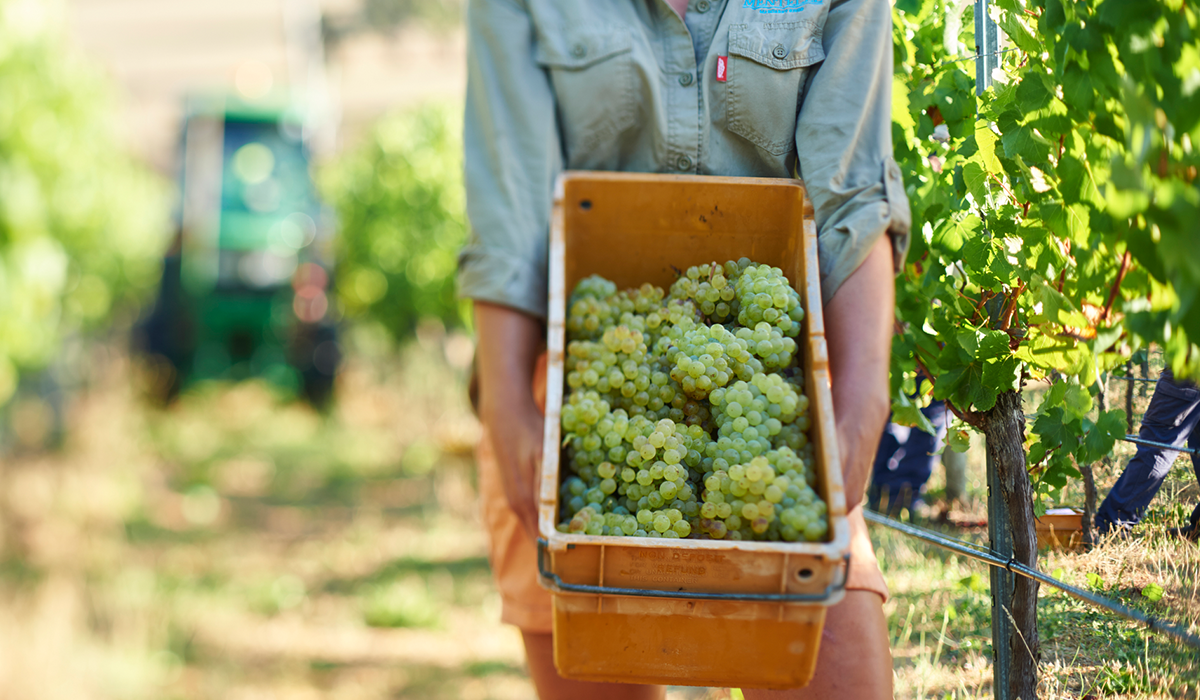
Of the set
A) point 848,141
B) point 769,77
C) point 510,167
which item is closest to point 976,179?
point 848,141

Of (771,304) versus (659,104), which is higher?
(659,104)

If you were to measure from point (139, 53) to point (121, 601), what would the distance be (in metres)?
13.3

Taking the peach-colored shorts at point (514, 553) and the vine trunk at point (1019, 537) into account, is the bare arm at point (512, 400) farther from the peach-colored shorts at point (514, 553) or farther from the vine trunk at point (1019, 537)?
the vine trunk at point (1019, 537)

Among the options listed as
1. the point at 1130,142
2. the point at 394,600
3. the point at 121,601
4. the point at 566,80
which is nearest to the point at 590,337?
the point at 566,80

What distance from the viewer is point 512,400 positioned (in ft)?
4.46

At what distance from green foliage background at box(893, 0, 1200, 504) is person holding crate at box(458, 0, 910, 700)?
0.58 feet

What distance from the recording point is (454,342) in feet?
21.5

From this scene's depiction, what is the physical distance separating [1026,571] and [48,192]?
4.44m

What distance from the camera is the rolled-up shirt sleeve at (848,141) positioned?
1.28 meters

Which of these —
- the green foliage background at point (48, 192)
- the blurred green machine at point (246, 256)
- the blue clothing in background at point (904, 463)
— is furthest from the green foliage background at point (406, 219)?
the blue clothing in background at point (904, 463)

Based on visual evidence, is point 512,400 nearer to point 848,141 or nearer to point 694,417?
point 694,417

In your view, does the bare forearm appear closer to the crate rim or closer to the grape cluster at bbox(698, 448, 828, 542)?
the crate rim

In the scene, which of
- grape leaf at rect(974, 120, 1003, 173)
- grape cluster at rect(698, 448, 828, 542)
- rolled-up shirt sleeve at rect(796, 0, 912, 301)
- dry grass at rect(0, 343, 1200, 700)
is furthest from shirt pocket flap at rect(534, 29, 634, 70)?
dry grass at rect(0, 343, 1200, 700)

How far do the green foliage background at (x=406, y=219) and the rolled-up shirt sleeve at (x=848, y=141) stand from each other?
4.66 meters
